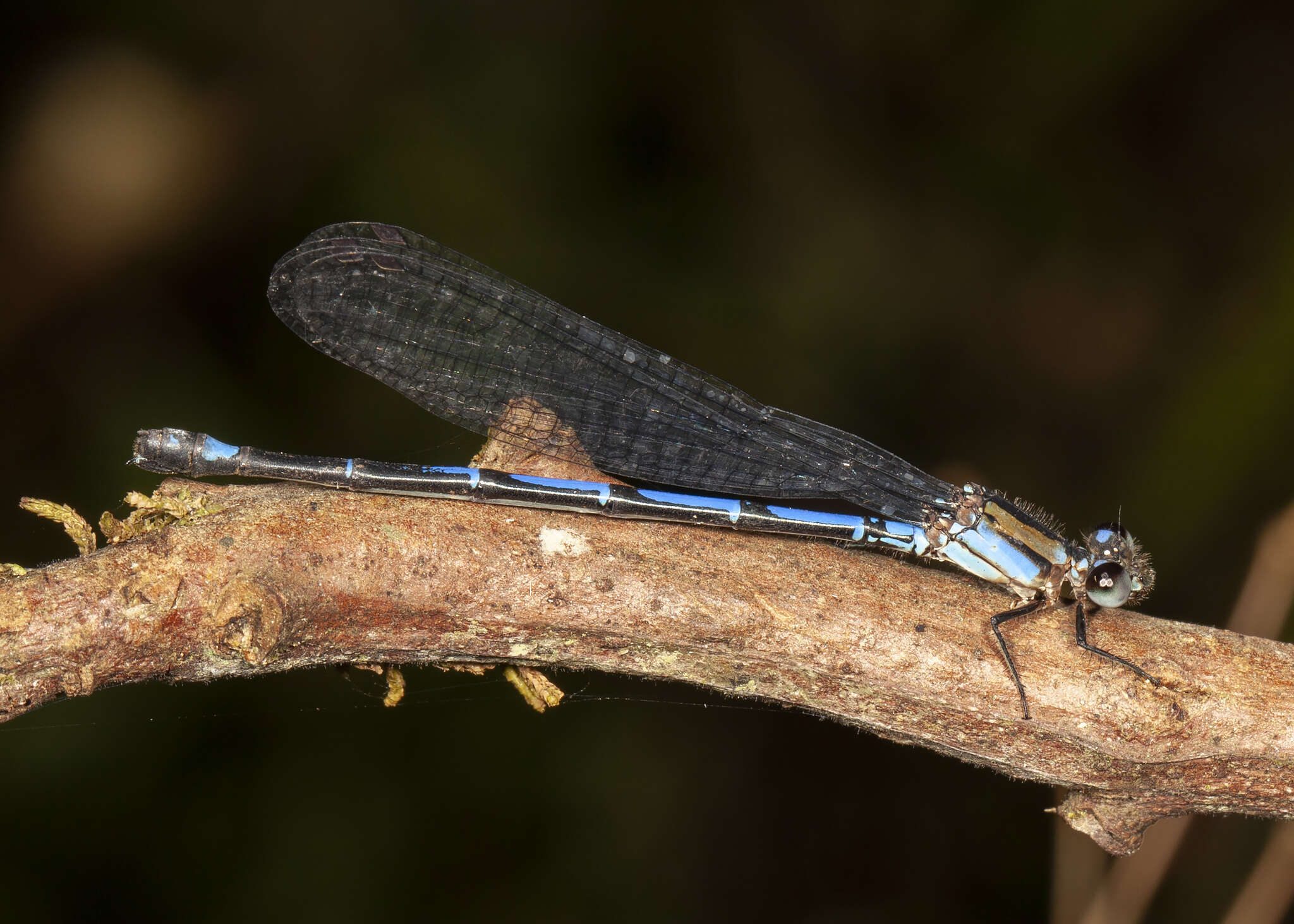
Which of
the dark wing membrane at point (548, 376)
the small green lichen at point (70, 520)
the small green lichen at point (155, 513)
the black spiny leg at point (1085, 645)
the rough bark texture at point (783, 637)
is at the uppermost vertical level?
the dark wing membrane at point (548, 376)

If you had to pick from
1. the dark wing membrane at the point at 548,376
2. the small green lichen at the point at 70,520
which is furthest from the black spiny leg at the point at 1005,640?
the small green lichen at the point at 70,520

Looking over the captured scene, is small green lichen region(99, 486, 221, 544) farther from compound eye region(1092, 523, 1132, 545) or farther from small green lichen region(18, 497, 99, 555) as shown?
compound eye region(1092, 523, 1132, 545)

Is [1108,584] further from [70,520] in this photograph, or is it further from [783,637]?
[70,520]

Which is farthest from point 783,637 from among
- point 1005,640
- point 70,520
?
point 70,520

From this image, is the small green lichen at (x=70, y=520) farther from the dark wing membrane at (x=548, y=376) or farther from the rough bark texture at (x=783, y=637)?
the dark wing membrane at (x=548, y=376)

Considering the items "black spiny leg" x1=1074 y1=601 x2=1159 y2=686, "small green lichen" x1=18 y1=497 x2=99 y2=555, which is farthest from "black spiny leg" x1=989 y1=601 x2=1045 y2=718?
"small green lichen" x1=18 y1=497 x2=99 y2=555

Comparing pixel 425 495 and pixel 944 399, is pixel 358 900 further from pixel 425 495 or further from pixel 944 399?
pixel 944 399

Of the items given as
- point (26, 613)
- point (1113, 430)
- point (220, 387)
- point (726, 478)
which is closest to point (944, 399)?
point (1113, 430)
